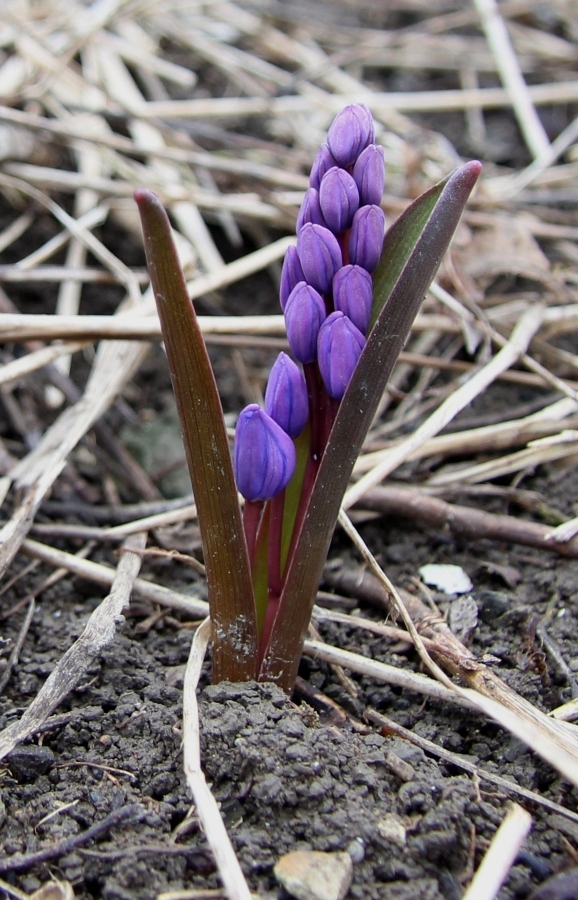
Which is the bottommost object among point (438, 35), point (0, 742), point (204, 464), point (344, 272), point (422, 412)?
point (0, 742)

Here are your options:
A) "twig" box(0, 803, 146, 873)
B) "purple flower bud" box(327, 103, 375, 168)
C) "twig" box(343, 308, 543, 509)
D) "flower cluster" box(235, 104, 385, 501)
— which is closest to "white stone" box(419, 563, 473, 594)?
"twig" box(343, 308, 543, 509)

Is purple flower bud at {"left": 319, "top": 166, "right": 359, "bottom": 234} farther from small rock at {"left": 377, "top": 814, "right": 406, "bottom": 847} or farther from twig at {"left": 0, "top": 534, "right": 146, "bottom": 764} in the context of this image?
small rock at {"left": 377, "top": 814, "right": 406, "bottom": 847}

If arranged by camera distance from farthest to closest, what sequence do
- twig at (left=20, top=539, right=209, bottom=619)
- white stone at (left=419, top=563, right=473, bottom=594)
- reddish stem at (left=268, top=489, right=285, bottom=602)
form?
white stone at (left=419, top=563, right=473, bottom=594) → twig at (left=20, top=539, right=209, bottom=619) → reddish stem at (left=268, top=489, right=285, bottom=602)

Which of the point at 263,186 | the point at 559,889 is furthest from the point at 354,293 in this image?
the point at 263,186

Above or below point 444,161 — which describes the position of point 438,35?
above

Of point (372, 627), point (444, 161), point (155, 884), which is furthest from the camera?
point (444, 161)

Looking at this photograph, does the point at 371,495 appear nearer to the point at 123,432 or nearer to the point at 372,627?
the point at 372,627

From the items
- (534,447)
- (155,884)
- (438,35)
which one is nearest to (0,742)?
(155,884)
